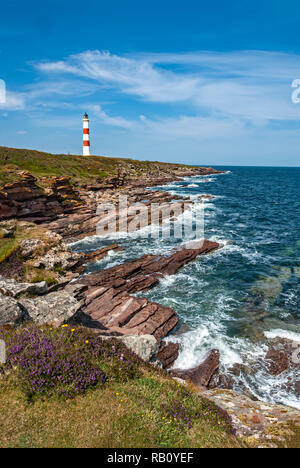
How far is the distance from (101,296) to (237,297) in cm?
1128

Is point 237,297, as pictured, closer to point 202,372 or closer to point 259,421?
point 202,372

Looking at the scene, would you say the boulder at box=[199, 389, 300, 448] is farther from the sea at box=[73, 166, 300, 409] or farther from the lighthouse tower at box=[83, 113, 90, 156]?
the lighthouse tower at box=[83, 113, 90, 156]

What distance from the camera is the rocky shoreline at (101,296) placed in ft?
29.7

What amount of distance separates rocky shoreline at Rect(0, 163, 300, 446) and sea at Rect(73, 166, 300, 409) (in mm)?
733

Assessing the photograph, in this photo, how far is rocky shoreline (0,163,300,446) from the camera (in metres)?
9.05

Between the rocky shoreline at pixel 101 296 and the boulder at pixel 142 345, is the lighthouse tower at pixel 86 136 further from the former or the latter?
the boulder at pixel 142 345

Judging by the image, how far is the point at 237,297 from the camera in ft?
72.4

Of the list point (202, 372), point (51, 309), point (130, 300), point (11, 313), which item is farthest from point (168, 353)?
point (11, 313)

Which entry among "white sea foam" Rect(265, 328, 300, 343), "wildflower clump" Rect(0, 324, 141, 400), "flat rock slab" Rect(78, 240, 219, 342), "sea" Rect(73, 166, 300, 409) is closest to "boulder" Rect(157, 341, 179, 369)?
"sea" Rect(73, 166, 300, 409)

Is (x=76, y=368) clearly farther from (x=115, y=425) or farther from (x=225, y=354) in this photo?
(x=225, y=354)

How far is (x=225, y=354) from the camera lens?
1546cm

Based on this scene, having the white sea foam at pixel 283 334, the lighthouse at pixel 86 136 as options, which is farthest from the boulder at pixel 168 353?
the lighthouse at pixel 86 136
